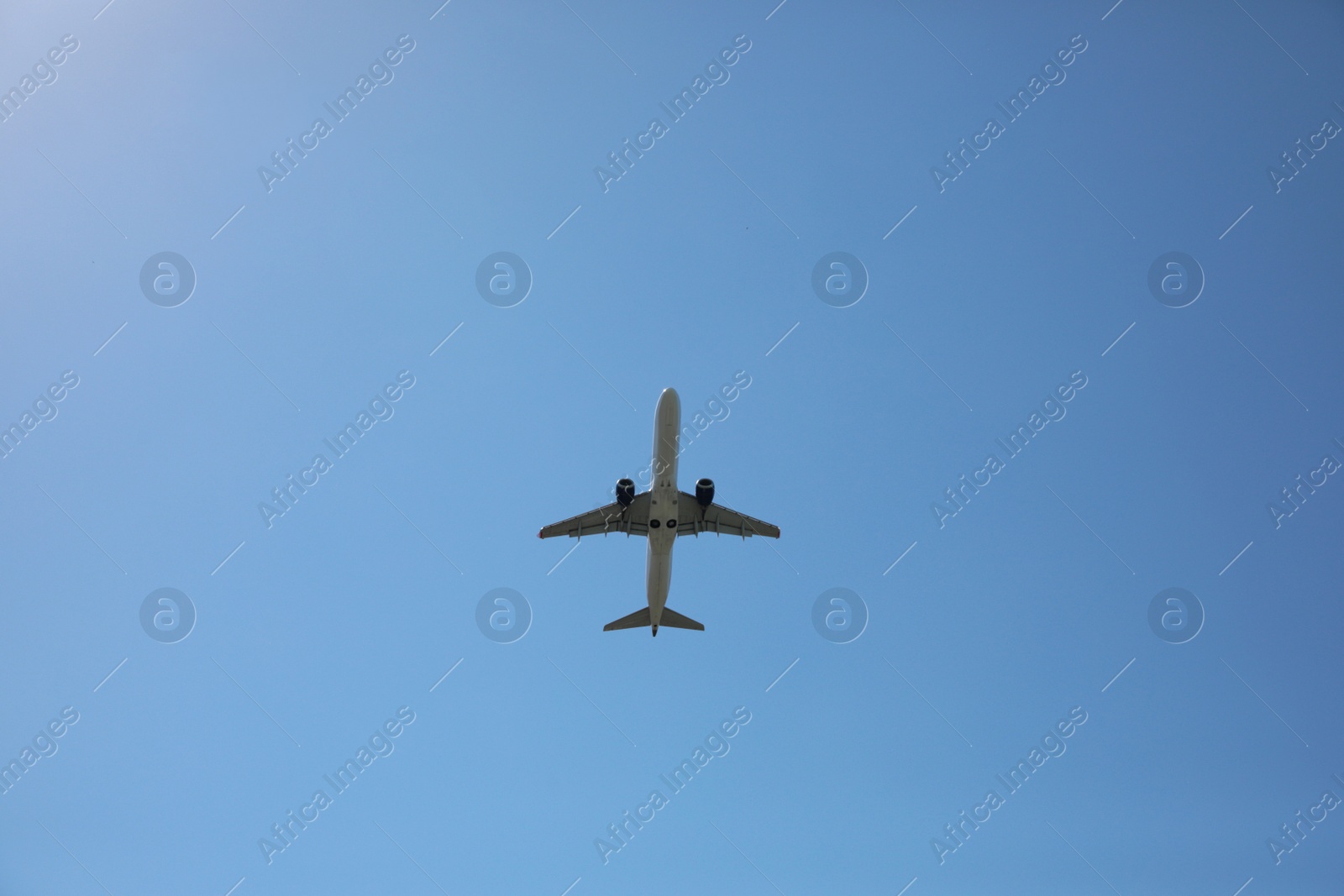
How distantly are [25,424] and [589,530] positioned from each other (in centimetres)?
3386

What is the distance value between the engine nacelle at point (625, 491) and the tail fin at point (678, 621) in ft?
35.8

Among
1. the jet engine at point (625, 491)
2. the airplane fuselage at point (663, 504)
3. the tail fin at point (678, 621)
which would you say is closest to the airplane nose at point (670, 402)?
the airplane fuselage at point (663, 504)

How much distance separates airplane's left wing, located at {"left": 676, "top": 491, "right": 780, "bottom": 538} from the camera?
68.2 m

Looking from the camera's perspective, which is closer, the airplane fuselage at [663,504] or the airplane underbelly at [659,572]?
the airplane fuselage at [663,504]

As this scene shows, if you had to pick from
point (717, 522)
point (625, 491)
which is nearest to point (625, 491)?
point (625, 491)

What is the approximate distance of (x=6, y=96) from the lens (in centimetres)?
6044

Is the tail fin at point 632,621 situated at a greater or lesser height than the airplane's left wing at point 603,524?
lesser

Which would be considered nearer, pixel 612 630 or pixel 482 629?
pixel 482 629

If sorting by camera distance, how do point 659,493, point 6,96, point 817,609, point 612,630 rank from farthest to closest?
point 612,630 < point 817,609 < point 659,493 < point 6,96

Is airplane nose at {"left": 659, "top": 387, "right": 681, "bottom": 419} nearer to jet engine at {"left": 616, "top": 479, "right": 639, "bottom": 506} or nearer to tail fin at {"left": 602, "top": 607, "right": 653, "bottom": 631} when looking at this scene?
jet engine at {"left": 616, "top": 479, "right": 639, "bottom": 506}

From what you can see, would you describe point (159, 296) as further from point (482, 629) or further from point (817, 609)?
point (817, 609)

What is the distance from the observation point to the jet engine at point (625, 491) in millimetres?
66000

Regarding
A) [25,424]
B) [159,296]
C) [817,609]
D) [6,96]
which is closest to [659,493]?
[817,609]

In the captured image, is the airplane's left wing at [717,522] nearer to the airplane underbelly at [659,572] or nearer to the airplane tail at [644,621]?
the airplane underbelly at [659,572]
